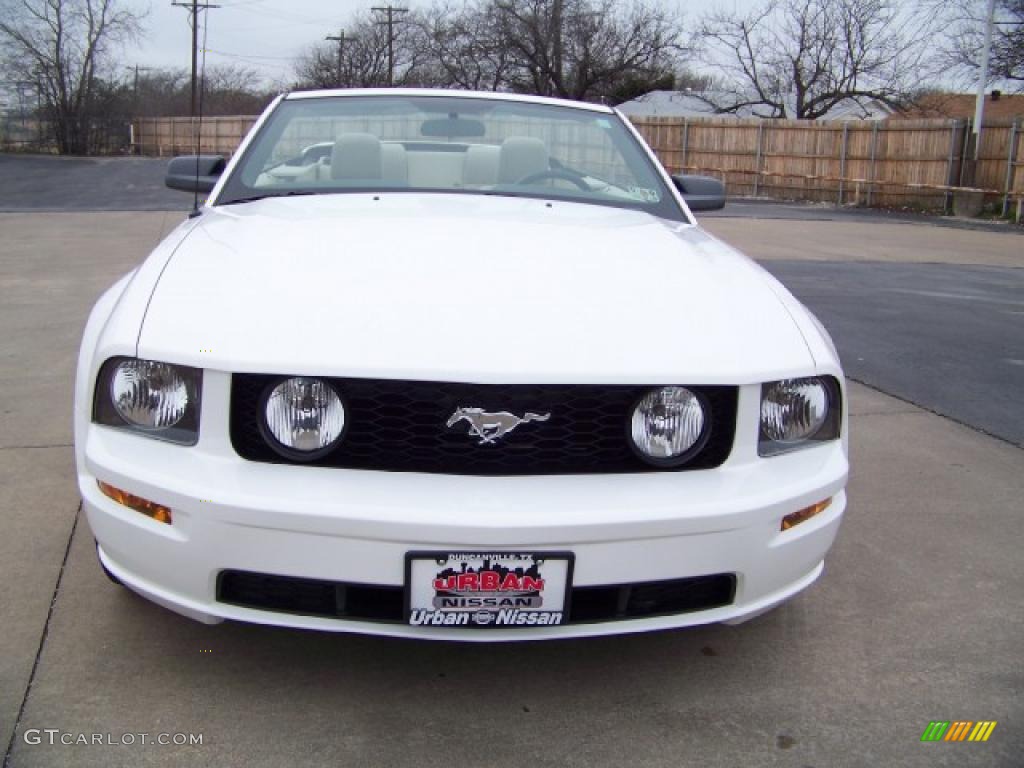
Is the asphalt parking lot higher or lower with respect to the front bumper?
lower

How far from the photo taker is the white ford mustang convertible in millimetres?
1949

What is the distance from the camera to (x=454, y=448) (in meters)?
2.03

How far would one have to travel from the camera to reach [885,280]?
9.81m

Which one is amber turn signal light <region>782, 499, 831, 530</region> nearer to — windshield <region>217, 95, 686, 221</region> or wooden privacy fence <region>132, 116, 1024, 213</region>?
windshield <region>217, 95, 686, 221</region>

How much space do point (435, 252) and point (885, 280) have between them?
8354 mm

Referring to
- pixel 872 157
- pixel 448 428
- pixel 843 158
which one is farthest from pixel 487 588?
pixel 843 158

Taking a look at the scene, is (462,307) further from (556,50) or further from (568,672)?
(556,50)

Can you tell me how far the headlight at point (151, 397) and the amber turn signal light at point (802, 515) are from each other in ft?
4.25

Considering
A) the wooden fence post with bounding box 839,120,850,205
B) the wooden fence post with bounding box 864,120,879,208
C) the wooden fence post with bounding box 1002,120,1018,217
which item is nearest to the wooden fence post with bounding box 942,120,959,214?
the wooden fence post with bounding box 1002,120,1018,217

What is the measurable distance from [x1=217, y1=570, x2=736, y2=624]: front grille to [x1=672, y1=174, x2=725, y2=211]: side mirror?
2134 millimetres

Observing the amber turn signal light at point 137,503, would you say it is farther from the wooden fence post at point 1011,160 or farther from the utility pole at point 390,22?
the utility pole at point 390,22

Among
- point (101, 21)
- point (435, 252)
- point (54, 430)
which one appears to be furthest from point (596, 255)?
point (101, 21)

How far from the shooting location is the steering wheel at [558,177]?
3.64 meters

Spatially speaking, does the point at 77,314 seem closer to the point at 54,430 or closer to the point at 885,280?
the point at 54,430
